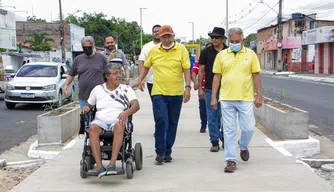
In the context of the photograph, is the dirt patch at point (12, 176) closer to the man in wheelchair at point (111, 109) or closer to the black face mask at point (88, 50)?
the man in wheelchair at point (111, 109)

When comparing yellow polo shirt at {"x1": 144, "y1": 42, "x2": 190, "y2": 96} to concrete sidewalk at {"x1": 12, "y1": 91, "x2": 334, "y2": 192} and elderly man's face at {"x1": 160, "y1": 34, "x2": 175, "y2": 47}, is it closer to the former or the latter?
elderly man's face at {"x1": 160, "y1": 34, "x2": 175, "y2": 47}

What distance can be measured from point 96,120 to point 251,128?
79.0 inches

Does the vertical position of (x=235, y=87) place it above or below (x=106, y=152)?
above

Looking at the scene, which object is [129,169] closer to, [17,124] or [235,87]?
[235,87]

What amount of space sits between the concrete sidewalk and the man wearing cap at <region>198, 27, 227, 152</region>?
0.31 m

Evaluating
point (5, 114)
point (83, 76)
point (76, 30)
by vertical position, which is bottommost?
point (5, 114)

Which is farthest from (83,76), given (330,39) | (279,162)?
(330,39)

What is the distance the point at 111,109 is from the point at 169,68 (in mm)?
1091

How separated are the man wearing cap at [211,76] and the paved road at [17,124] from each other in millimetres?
3939

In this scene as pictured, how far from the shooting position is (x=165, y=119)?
20.9 feet

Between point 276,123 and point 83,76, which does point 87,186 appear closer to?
point 83,76

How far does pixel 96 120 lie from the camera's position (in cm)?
577

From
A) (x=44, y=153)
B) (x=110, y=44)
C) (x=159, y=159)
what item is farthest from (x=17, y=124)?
(x=159, y=159)

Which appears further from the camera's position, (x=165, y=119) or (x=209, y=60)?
(x=209, y=60)
